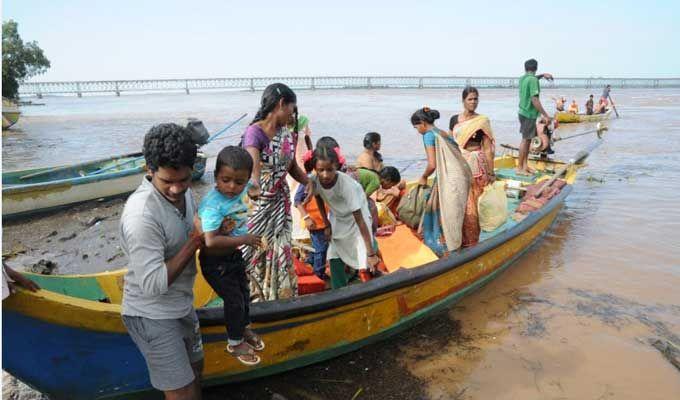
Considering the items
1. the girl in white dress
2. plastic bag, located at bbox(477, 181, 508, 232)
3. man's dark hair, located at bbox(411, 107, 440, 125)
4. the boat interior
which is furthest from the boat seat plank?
the girl in white dress

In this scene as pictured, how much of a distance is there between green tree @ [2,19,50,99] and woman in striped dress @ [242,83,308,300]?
28204 mm

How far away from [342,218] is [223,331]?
4.05 feet

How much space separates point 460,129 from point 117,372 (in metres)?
3.61

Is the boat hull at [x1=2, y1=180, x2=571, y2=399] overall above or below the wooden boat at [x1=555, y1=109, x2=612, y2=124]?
below

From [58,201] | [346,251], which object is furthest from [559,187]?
[58,201]

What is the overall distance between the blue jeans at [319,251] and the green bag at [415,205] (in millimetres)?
1147

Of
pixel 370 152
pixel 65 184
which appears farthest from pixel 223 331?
pixel 65 184

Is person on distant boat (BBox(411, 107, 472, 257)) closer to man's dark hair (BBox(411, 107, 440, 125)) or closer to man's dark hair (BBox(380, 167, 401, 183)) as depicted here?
man's dark hair (BBox(411, 107, 440, 125))

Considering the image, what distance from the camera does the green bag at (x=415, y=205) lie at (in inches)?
174

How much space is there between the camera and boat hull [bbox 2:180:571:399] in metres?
2.06

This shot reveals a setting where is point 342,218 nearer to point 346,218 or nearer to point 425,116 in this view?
point 346,218

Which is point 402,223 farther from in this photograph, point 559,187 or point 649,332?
point 559,187

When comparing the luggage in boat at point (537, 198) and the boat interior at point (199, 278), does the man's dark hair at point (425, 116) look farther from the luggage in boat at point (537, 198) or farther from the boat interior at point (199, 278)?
the luggage in boat at point (537, 198)

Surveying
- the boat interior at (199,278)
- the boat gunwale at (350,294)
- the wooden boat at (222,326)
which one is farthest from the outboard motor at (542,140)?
the boat gunwale at (350,294)
